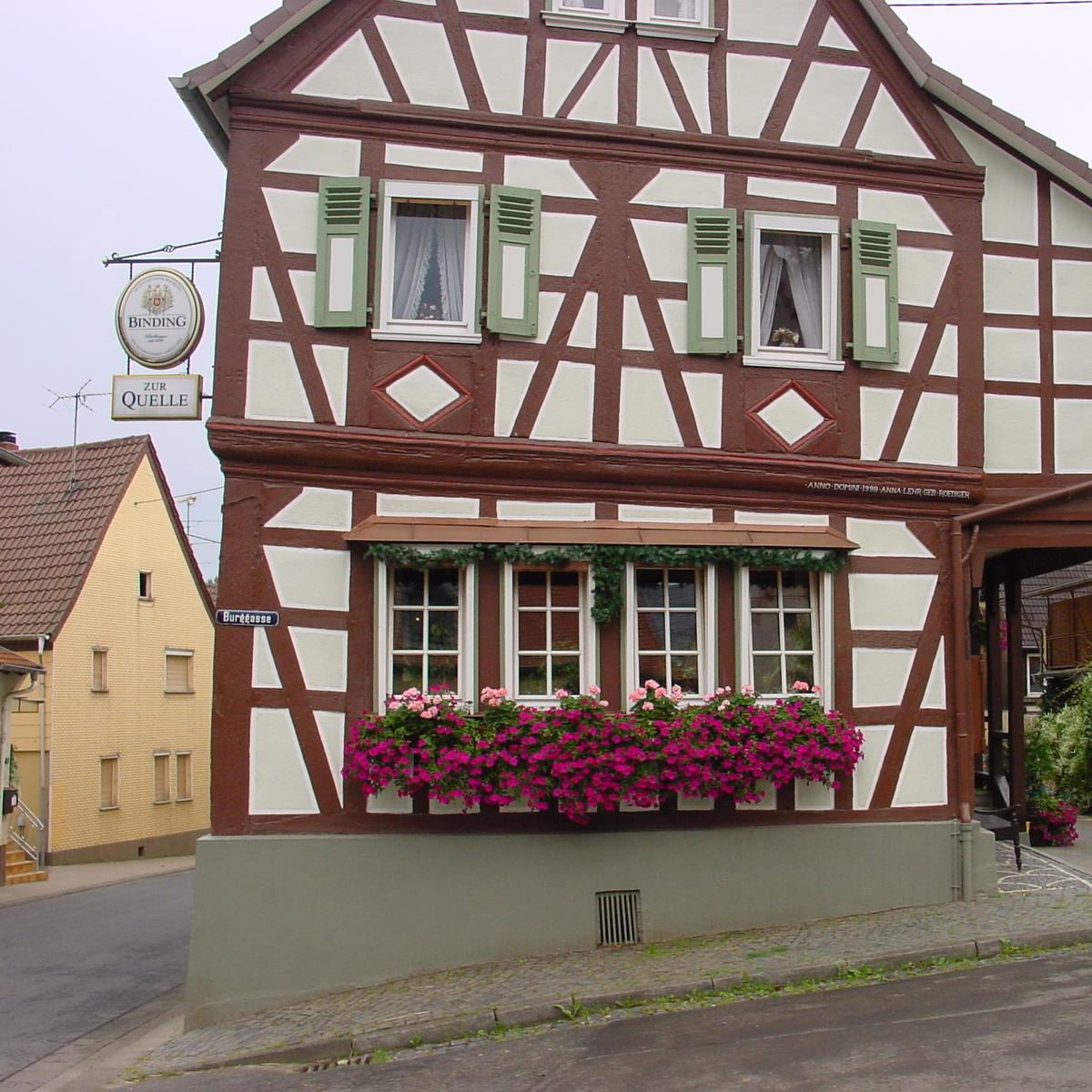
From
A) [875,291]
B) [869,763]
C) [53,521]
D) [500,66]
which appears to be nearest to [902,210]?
[875,291]

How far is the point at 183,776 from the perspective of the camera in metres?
34.7

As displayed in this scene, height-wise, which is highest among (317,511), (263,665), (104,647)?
(317,511)

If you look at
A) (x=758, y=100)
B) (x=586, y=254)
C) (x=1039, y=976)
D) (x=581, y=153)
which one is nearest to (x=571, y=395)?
(x=586, y=254)

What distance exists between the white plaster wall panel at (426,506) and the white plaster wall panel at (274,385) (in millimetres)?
905

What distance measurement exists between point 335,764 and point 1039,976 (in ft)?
17.6

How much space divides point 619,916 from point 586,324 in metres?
4.83

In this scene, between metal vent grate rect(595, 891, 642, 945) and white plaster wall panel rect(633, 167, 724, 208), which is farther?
white plaster wall panel rect(633, 167, 724, 208)

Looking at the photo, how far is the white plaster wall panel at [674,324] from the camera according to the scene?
1217 cm

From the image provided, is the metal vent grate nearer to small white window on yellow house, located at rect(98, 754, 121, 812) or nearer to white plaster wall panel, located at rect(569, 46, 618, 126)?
white plaster wall panel, located at rect(569, 46, 618, 126)

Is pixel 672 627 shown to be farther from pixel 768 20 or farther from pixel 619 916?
pixel 768 20

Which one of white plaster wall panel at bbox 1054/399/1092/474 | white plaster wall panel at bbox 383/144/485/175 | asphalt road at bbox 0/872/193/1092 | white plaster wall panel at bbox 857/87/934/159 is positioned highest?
white plaster wall panel at bbox 857/87/934/159

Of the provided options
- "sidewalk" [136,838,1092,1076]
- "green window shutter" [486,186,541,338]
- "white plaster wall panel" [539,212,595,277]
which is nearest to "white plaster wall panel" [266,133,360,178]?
"green window shutter" [486,186,541,338]

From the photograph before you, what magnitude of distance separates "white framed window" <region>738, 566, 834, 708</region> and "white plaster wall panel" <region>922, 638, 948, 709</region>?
0.95 metres

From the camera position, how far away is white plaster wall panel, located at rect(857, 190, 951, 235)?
1263cm
